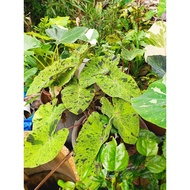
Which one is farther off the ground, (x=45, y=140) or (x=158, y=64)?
(x=158, y=64)

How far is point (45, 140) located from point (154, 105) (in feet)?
0.87

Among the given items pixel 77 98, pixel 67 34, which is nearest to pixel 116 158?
pixel 77 98

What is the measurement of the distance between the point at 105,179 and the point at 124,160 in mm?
54

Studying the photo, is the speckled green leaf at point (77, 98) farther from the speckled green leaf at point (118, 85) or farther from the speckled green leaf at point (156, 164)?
the speckled green leaf at point (156, 164)

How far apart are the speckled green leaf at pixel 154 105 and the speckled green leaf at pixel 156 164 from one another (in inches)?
4.5

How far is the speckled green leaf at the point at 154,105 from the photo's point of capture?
490 mm

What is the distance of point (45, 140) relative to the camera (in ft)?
2.19

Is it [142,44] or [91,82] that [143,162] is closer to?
[91,82]

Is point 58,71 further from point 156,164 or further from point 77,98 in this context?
point 156,164

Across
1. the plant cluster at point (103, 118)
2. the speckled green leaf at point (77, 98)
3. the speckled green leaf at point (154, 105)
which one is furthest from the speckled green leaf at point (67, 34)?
the speckled green leaf at point (154, 105)

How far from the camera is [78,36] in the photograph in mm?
740

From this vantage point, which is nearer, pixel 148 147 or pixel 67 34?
pixel 148 147

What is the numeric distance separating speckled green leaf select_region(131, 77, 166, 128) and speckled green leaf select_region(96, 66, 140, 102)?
12 cm
